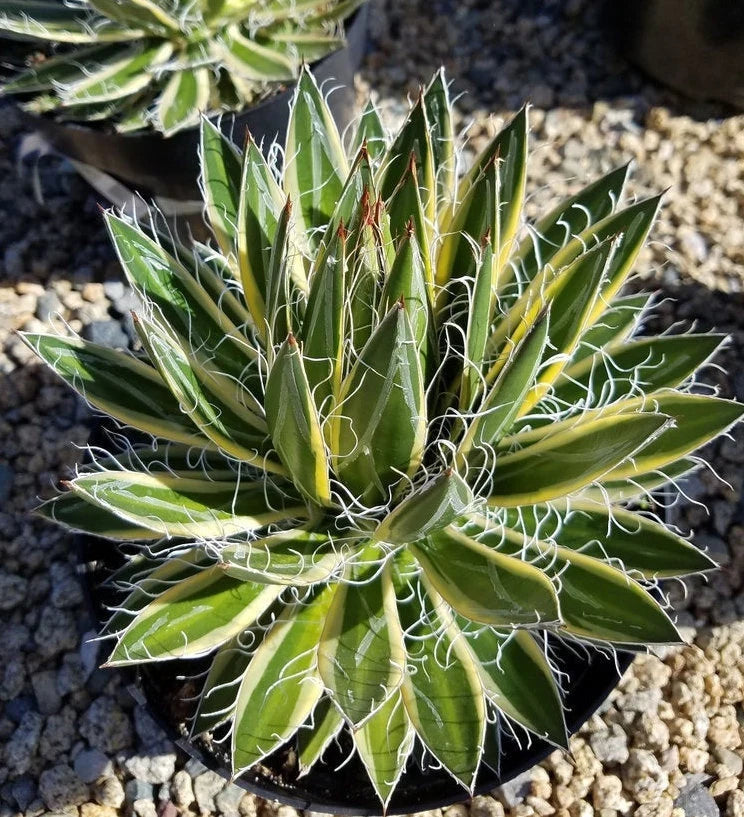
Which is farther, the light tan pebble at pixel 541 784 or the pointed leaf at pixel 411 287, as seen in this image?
the light tan pebble at pixel 541 784

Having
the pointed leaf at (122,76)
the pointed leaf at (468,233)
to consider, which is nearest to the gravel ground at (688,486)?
the pointed leaf at (122,76)

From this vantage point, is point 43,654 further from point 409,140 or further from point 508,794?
point 409,140

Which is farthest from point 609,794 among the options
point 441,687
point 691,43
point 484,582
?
point 691,43

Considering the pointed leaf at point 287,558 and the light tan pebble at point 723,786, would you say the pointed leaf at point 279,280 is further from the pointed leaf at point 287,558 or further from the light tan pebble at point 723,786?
the light tan pebble at point 723,786

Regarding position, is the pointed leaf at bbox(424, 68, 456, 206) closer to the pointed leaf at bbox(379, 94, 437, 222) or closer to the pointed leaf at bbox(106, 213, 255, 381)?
the pointed leaf at bbox(379, 94, 437, 222)

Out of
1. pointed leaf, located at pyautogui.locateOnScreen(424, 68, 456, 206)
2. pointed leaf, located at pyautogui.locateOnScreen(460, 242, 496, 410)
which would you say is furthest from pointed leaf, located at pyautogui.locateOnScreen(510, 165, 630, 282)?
pointed leaf, located at pyautogui.locateOnScreen(460, 242, 496, 410)

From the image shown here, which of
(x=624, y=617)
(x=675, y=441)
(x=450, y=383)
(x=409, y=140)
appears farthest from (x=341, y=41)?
(x=624, y=617)
